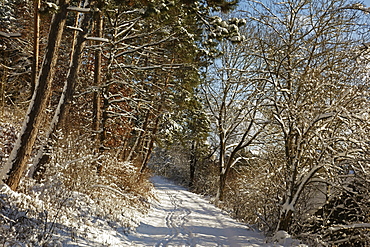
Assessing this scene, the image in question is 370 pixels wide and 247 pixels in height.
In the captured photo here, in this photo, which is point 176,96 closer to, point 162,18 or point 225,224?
point 162,18

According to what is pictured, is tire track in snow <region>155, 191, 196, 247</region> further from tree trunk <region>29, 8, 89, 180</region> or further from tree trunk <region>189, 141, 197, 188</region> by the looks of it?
tree trunk <region>189, 141, 197, 188</region>

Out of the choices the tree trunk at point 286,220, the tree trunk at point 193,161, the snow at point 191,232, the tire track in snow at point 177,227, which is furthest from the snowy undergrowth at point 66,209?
the tree trunk at point 193,161

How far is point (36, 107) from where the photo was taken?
17.7 feet

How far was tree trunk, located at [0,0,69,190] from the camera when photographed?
5.21m

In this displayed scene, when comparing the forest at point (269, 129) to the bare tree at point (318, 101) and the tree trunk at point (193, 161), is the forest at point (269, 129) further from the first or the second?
the tree trunk at point (193, 161)

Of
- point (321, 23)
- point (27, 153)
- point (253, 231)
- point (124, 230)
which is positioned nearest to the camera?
point (27, 153)

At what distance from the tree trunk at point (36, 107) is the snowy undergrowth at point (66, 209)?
51 cm

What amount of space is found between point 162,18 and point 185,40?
1.99 m

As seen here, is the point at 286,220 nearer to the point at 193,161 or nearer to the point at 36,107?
the point at 36,107

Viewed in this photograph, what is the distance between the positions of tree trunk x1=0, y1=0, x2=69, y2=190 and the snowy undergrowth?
514 mm

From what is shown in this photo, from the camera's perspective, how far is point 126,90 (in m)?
13.8

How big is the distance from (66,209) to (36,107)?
6.97ft

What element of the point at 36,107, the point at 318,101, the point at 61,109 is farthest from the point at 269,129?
the point at 36,107

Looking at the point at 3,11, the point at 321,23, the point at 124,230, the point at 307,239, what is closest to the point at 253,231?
the point at 307,239
